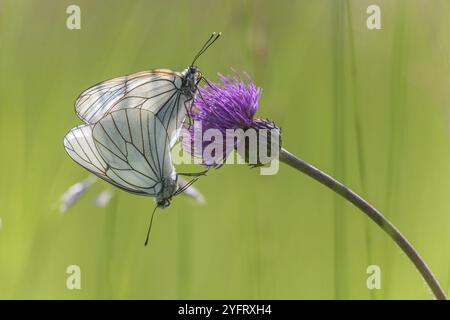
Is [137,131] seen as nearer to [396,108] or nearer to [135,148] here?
[135,148]

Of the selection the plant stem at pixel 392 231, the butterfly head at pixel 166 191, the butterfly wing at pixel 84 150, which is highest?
the butterfly wing at pixel 84 150

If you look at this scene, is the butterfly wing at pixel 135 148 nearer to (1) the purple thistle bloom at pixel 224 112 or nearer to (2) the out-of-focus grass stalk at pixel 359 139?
(1) the purple thistle bloom at pixel 224 112

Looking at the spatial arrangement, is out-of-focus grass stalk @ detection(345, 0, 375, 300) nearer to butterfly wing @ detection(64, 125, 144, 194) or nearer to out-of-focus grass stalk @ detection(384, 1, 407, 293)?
out-of-focus grass stalk @ detection(384, 1, 407, 293)

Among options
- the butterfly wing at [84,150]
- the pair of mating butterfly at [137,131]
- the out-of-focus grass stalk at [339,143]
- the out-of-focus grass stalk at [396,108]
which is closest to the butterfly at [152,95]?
the pair of mating butterfly at [137,131]

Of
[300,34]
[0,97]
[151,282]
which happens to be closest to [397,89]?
[300,34]

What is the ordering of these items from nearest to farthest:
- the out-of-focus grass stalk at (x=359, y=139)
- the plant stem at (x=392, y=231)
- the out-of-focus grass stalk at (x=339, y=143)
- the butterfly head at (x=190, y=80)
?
the plant stem at (x=392, y=231), the out-of-focus grass stalk at (x=339, y=143), the out-of-focus grass stalk at (x=359, y=139), the butterfly head at (x=190, y=80)

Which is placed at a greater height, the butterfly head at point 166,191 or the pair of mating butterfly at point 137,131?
the pair of mating butterfly at point 137,131
